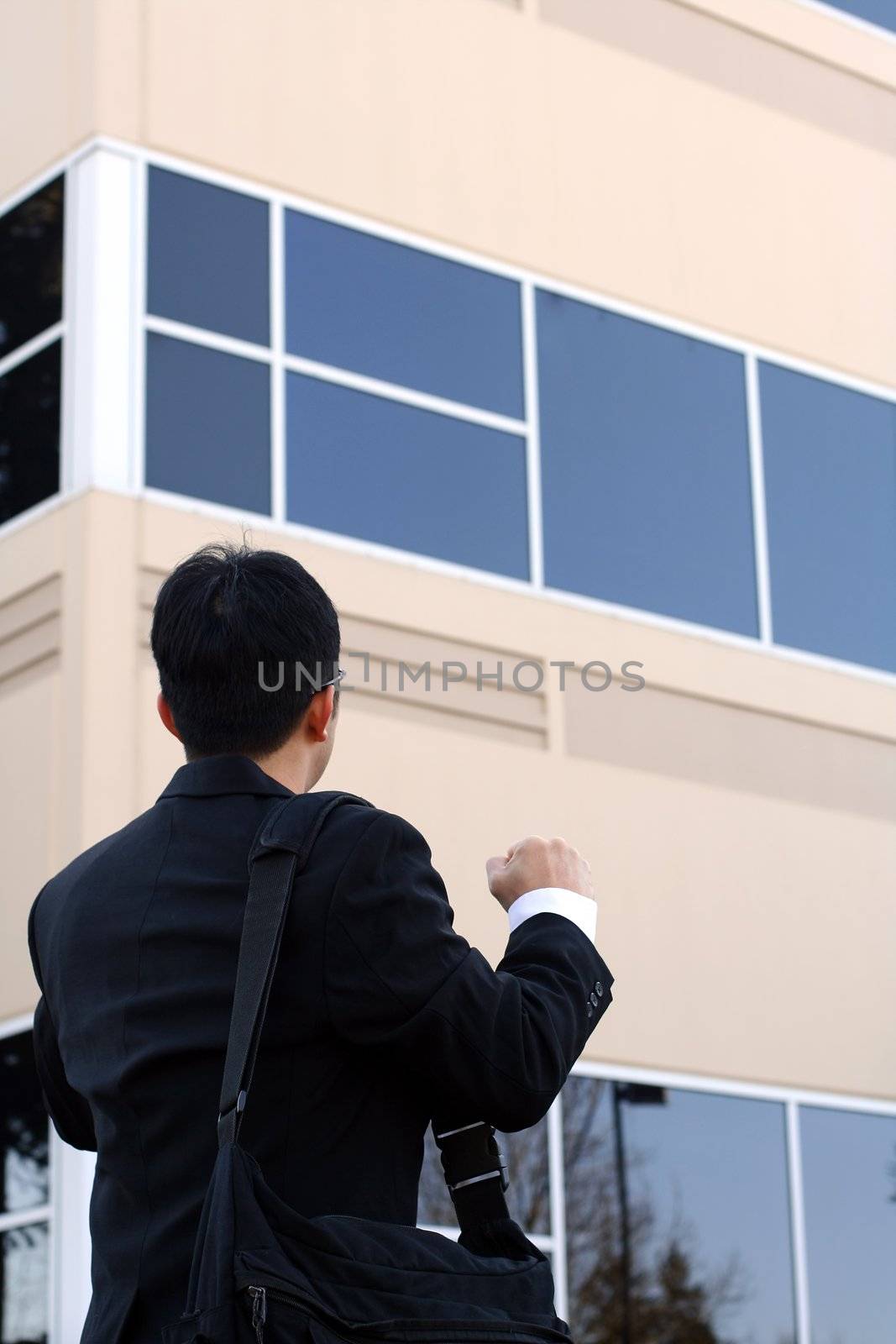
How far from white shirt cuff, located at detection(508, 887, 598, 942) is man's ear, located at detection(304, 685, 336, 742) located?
0.32 m

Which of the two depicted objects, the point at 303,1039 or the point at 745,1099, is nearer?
the point at 303,1039

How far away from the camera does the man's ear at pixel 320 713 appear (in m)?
2.66

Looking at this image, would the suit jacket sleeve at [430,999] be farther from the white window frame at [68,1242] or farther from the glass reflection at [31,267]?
the glass reflection at [31,267]

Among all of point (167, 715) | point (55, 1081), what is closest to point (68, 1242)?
point (55, 1081)

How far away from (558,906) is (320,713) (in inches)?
14.9

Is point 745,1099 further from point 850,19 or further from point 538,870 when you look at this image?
point 538,870

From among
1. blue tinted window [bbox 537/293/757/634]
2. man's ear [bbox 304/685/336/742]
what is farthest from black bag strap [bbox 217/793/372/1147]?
blue tinted window [bbox 537/293/757/634]

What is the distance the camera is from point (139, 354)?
906 centimetres

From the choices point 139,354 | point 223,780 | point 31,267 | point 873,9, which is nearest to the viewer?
point 223,780

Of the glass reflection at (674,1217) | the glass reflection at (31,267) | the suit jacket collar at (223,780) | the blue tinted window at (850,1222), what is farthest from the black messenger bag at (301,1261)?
the blue tinted window at (850,1222)

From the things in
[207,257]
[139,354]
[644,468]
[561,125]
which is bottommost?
[139,354]

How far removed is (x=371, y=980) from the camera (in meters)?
2.33

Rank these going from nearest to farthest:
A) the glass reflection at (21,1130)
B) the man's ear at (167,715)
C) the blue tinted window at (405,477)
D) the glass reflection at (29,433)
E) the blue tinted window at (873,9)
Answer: the man's ear at (167,715)
the glass reflection at (21,1130)
the glass reflection at (29,433)
the blue tinted window at (405,477)
the blue tinted window at (873,9)

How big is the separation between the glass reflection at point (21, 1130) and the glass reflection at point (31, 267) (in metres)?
3.11
